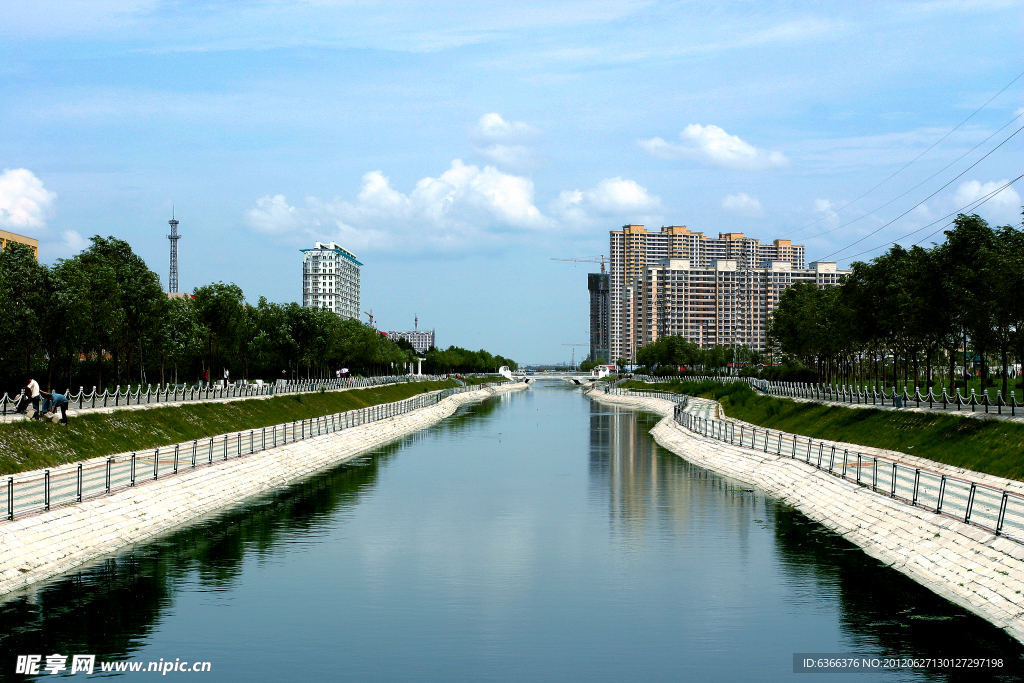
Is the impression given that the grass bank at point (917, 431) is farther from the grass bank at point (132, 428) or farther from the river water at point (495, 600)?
the grass bank at point (132, 428)

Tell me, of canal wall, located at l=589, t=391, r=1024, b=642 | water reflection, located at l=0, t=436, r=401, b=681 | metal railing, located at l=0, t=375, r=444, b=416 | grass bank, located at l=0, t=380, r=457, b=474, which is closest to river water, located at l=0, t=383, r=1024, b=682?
water reflection, located at l=0, t=436, r=401, b=681

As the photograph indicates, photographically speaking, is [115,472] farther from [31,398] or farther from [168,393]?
[168,393]

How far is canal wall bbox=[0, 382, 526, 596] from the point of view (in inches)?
1022

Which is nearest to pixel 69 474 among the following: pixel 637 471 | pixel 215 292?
pixel 637 471

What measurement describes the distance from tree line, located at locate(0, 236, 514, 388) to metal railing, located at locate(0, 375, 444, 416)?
3290mm

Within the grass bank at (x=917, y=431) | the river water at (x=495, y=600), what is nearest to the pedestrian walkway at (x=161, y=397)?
the river water at (x=495, y=600)

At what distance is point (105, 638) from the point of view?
22375 millimetres

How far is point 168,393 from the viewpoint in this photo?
222 feet

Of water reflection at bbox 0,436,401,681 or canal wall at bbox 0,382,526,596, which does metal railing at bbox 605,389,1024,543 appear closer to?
water reflection at bbox 0,436,401,681

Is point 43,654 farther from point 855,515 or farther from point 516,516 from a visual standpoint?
point 855,515

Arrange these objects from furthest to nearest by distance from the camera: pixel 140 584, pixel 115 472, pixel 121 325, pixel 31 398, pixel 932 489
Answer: pixel 121 325, pixel 31 398, pixel 115 472, pixel 932 489, pixel 140 584

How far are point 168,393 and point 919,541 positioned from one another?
54599mm

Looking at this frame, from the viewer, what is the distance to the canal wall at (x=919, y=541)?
2288cm

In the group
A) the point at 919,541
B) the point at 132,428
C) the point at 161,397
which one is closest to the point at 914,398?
the point at 919,541
